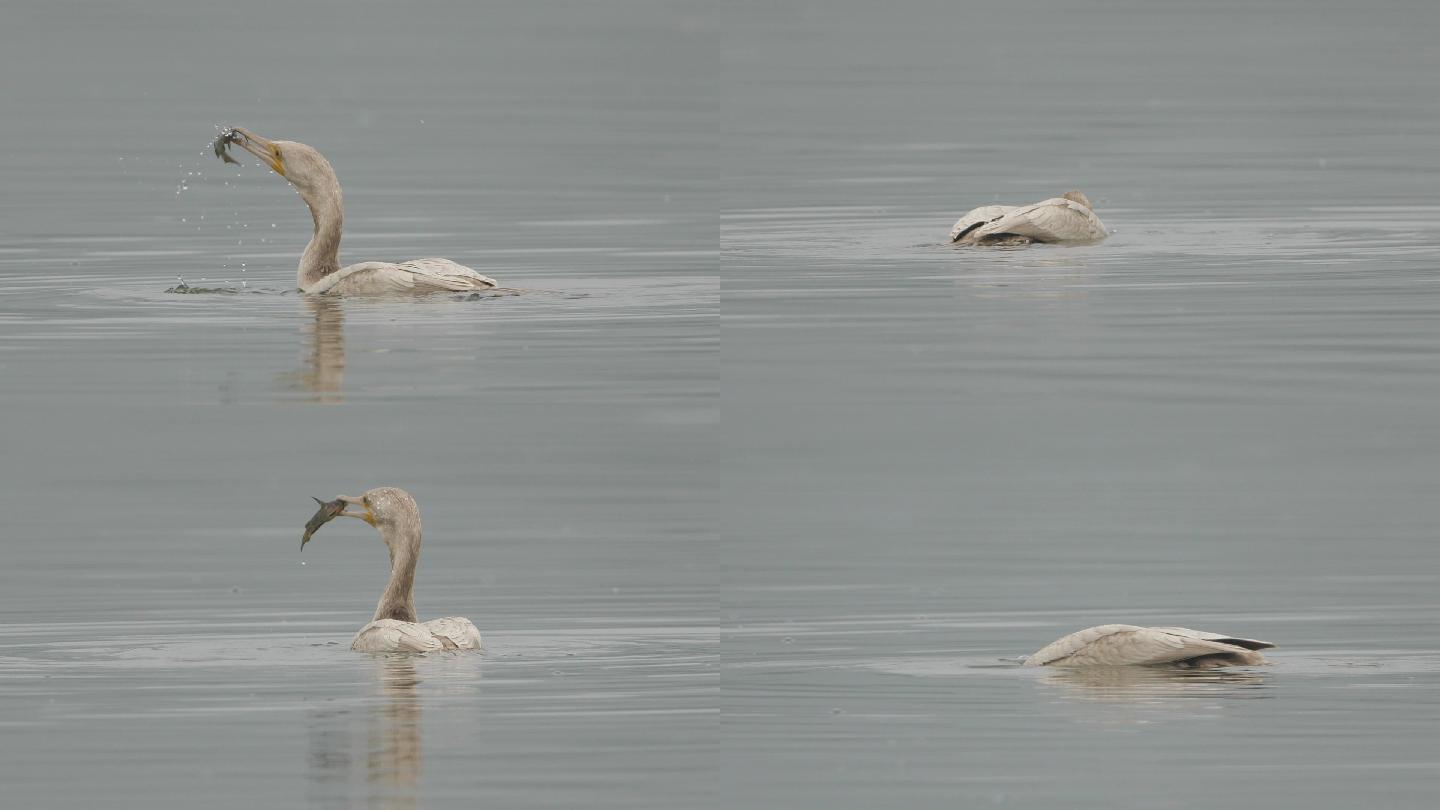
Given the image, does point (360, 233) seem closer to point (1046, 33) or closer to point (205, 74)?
point (205, 74)

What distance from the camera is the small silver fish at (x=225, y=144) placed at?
2164 cm

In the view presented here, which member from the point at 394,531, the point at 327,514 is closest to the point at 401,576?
the point at 394,531

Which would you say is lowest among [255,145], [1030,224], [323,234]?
[323,234]

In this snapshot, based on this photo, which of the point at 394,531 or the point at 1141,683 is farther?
the point at 394,531

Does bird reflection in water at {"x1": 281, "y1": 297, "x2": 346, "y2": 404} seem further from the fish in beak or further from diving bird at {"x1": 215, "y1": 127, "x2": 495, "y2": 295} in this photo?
the fish in beak

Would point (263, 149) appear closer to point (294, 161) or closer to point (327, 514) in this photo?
point (294, 161)

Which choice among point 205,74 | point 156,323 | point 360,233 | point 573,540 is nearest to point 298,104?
point 205,74

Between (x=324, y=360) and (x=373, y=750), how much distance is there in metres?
5.61

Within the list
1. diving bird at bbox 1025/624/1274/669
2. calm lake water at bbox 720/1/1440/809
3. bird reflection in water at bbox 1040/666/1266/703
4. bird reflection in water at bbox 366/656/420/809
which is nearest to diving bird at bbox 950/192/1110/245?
calm lake water at bbox 720/1/1440/809

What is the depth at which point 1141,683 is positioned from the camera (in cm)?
1516

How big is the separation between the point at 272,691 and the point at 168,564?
9.73 feet

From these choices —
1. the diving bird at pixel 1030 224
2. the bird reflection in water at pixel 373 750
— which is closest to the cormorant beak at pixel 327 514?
the bird reflection in water at pixel 373 750

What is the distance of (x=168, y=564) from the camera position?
17.3 metres

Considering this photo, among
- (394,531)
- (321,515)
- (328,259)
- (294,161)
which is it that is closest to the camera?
(321,515)
